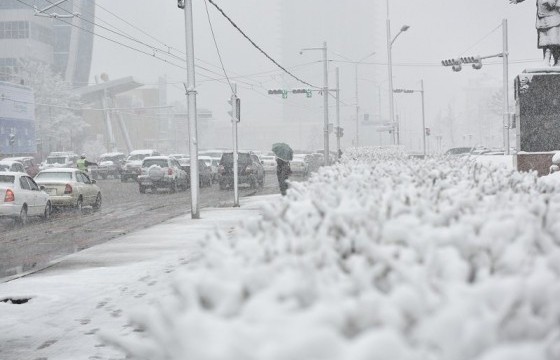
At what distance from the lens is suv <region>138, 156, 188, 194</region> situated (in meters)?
31.9

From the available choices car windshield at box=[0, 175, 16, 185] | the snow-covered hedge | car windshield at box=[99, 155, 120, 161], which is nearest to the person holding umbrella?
car windshield at box=[0, 175, 16, 185]

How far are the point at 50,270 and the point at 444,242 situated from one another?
862 cm

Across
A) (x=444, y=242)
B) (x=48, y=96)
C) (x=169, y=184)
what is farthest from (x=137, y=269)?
(x=48, y=96)

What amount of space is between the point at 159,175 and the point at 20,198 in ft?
44.7

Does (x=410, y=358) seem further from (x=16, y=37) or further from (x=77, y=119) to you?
(x=16, y=37)

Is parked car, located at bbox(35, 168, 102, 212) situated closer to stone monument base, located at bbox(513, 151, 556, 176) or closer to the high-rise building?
stone monument base, located at bbox(513, 151, 556, 176)

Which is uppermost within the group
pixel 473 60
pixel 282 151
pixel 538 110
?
pixel 473 60

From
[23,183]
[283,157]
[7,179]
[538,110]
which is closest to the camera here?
[538,110]

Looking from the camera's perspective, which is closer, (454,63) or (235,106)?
(235,106)

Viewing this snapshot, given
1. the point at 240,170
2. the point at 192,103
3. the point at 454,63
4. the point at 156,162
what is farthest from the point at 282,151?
the point at 454,63

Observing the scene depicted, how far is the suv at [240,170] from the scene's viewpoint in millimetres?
33156

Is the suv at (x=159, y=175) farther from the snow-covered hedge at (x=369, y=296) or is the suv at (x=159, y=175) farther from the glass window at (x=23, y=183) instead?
the snow-covered hedge at (x=369, y=296)

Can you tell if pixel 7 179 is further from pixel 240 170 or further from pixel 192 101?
pixel 240 170

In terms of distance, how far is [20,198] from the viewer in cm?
1855
